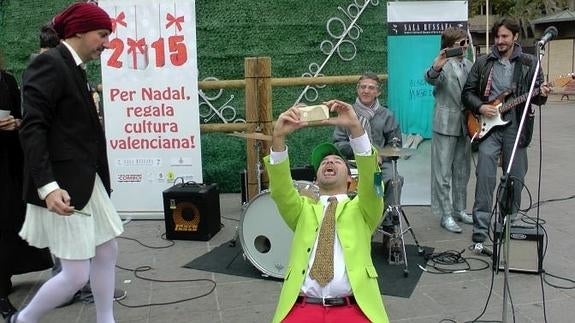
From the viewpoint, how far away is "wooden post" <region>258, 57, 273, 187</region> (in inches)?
216

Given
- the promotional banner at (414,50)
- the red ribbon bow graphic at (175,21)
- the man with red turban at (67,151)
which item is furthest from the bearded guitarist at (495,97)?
the man with red turban at (67,151)

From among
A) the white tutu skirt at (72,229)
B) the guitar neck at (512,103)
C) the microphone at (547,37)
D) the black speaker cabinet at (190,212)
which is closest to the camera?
the white tutu skirt at (72,229)

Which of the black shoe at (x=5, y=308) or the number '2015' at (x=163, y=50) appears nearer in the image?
the black shoe at (x=5, y=308)

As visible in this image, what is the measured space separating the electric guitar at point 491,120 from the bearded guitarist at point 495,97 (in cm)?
2

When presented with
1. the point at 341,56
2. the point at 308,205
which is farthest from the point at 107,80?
the point at 308,205

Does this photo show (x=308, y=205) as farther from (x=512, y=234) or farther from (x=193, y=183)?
(x=193, y=183)

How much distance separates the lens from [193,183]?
18.7 ft

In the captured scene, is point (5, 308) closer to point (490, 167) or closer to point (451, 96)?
point (490, 167)

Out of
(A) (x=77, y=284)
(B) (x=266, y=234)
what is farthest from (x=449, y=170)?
(A) (x=77, y=284)

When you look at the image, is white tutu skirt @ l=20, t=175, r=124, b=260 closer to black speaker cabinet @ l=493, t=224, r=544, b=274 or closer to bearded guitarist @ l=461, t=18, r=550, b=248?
black speaker cabinet @ l=493, t=224, r=544, b=274

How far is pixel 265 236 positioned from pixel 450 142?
2276 millimetres

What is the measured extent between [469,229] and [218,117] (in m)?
3.21

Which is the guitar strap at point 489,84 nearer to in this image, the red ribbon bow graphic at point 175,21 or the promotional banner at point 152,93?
the promotional banner at point 152,93

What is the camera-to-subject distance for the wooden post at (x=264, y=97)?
5.50m
